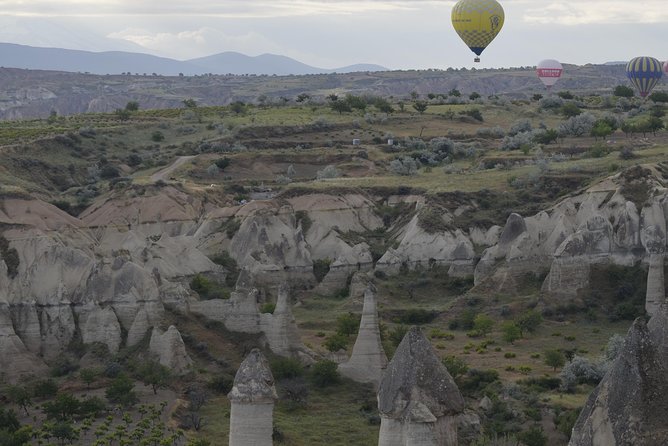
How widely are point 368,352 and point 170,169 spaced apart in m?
43.9

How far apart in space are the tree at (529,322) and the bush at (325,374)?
11.7 meters

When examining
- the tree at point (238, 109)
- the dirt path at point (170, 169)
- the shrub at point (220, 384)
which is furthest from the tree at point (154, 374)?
the tree at point (238, 109)

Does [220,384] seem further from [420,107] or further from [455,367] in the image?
Answer: [420,107]

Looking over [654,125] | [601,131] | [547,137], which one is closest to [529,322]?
[601,131]

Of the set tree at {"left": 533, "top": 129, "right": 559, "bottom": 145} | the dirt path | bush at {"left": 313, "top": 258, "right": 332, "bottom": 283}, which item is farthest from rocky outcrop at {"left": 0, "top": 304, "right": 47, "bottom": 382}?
tree at {"left": 533, "top": 129, "right": 559, "bottom": 145}

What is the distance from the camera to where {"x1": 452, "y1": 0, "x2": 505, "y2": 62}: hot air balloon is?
95375 millimetres

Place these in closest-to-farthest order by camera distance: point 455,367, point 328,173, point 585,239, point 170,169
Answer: point 455,367 < point 585,239 < point 328,173 < point 170,169

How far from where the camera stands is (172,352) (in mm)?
43094

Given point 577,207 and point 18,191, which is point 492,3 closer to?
point 577,207

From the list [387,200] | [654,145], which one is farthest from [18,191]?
[654,145]

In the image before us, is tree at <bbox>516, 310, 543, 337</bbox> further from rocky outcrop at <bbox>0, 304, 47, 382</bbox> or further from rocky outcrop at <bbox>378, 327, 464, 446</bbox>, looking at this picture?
rocky outcrop at <bbox>378, 327, 464, 446</bbox>

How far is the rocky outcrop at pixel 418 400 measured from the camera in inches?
763

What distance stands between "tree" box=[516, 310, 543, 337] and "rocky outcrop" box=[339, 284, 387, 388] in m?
11.5

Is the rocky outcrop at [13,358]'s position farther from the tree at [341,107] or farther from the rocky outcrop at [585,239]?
the tree at [341,107]
